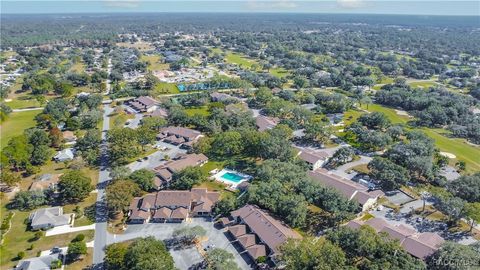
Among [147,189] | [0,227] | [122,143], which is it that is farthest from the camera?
[122,143]

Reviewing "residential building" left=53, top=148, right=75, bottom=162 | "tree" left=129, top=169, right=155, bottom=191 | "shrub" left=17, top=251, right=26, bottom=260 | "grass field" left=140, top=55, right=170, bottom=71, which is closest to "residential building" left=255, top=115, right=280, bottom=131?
"tree" left=129, top=169, right=155, bottom=191

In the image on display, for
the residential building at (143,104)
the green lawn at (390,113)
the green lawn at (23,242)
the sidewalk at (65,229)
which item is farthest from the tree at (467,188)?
the residential building at (143,104)

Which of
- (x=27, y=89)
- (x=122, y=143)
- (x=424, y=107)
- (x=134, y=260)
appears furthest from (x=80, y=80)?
(x=424, y=107)

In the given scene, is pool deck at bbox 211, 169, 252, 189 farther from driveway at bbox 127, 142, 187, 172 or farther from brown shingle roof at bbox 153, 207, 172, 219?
brown shingle roof at bbox 153, 207, 172, 219

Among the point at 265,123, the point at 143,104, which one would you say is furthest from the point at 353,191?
the point at 143,104

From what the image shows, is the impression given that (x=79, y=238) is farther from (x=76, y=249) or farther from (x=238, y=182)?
(x=238, y=182)

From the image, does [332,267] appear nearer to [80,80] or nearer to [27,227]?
[27,227]

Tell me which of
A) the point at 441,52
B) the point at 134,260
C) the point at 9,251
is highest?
the point at 441,52
